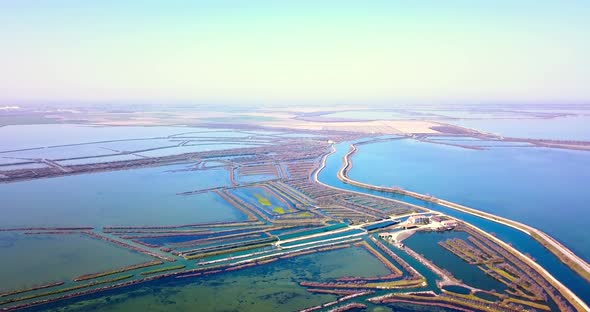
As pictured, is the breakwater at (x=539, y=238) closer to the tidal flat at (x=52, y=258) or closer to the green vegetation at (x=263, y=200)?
the green vegetation at (x=263, y=200)

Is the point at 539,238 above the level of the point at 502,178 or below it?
below

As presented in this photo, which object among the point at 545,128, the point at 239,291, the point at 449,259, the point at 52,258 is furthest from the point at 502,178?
the point at 545,128

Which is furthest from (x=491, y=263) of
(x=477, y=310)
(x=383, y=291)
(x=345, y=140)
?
(x=345, y=140)

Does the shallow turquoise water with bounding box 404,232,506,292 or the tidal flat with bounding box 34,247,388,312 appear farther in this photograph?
the shallow turquoise water with bounding box 404,232,506,292

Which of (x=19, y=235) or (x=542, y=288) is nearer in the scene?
(x=542, y=288)

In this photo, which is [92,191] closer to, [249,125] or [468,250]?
[468,250]

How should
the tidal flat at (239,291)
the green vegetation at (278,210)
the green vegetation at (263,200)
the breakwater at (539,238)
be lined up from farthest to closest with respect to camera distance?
the green vegetation at (263,200), the green vegetation at (278,210), the breakwater at (539,238), the tidal flat at (239,291)

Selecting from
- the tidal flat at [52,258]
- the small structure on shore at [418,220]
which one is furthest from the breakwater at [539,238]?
the tidal flat at [52,258]

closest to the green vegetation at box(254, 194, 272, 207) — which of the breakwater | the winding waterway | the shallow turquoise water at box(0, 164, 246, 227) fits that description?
the shallow turquoise water at box(0, 164, 246, 227)

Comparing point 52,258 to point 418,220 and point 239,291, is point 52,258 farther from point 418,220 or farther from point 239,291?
point 418,220

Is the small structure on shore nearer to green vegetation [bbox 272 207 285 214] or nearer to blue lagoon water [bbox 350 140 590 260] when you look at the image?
blue lagoon water [bbox 350 140 590 260]

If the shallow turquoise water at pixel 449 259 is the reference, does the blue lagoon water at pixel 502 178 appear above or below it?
above
